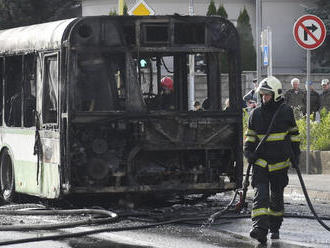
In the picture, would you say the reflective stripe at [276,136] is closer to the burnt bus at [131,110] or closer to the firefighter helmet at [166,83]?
the burnt bus at [131,110]

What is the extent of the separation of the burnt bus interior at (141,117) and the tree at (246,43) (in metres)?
29.9

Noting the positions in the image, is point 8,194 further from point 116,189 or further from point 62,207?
point 116,189

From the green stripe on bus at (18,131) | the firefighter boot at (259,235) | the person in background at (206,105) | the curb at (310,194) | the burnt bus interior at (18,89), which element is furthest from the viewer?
the curb at (310,194)

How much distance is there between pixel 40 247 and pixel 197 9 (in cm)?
4183

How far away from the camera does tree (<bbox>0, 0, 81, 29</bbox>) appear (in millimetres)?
54912

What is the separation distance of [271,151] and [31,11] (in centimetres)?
4443

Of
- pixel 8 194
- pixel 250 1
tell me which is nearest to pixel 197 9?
pixel 250 1

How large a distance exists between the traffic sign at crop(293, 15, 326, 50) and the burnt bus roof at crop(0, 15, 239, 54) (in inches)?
240

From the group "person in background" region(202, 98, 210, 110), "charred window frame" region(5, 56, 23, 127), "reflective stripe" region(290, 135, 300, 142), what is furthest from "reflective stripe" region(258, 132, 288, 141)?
"charred window frame" region(5, 56, 23, 127)

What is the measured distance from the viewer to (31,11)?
56250 millimetres

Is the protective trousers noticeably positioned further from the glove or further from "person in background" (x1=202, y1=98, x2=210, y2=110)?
"person in background" (x1=202, y1=98, x2=210, y2=110)

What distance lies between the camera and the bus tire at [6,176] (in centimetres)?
1825

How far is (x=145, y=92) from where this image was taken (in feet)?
53.6

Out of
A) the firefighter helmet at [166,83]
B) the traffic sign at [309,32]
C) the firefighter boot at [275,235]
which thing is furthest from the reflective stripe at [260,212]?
the traffic sign at [309,32]
